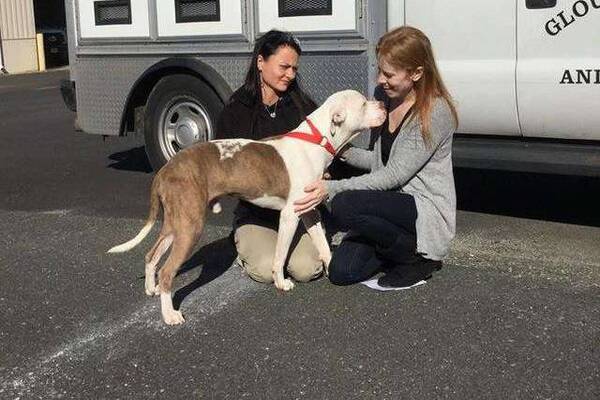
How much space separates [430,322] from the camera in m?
4.00

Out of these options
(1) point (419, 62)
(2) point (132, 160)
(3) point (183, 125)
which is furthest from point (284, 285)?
(2) point (132, 160)

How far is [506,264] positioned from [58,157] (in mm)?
5962

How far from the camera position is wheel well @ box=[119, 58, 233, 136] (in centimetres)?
635


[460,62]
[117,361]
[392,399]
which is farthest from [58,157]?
[392,399]

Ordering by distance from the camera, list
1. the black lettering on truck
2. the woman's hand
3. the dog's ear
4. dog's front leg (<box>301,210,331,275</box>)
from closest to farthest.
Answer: the dog's ear → the woman's hand → dog's front leg (<box>301,210,331,275</box>) → the black lettering on truck

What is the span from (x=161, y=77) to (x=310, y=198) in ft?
10.1

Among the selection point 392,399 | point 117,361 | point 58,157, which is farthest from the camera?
point 58,157

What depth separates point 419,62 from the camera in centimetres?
418

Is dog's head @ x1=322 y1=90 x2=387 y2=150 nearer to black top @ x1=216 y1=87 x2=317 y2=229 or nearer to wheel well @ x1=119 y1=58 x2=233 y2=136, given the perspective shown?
black top @ x1=216 y1=87 x2=317 y2=229

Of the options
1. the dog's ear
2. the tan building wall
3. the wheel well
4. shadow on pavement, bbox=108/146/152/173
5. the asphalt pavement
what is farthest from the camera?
the tan building wall

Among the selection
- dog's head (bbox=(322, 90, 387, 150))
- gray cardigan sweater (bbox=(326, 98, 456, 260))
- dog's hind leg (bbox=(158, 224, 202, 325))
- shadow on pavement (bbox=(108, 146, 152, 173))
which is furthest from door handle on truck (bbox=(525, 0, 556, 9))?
shadow on pavement (bbox=(108, 146, 152, 173))

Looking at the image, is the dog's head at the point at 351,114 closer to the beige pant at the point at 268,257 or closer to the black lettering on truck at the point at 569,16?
the beige pant at the point at 268,257

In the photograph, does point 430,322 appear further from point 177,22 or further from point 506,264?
point 177,22

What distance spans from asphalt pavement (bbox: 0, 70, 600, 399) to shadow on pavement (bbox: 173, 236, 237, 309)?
0.02 meters
